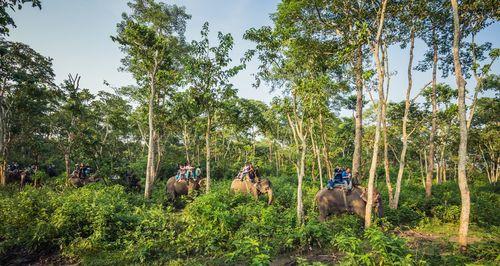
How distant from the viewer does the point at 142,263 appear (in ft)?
22.8

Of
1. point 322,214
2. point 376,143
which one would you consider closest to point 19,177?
point 322,214

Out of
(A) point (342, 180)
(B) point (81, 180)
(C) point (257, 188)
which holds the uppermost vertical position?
(A) point (342, 180)

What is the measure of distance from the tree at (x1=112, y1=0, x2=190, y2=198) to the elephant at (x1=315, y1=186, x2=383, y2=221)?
9.35 meters

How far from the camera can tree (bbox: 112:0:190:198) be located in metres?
14.8

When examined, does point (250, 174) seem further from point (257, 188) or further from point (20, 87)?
point (20, 87)

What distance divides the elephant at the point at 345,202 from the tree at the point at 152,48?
9349 millimetres

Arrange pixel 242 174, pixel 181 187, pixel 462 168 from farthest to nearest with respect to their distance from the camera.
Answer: pixel 181 187 → pixel 242 174 → pixel 462 168

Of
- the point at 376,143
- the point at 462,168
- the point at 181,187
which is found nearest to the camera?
the point at 462,168

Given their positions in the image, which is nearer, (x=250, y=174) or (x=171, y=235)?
(x=171, y=235)

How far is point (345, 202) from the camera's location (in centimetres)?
1096

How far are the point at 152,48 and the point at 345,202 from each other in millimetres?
13072

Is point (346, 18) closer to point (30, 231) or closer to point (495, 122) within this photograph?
point (30, 231)

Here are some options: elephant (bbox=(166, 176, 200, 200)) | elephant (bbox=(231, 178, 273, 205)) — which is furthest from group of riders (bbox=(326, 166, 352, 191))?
elephant (bbox=(166, 176, 200, 200))

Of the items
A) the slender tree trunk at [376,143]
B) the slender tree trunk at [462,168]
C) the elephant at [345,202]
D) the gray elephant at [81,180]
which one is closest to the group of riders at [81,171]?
the gray elephant at [81,180]
